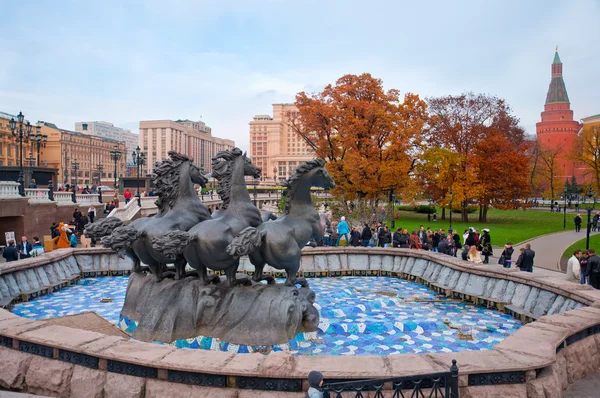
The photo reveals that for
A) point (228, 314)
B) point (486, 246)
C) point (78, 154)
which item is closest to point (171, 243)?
point (228, 314)

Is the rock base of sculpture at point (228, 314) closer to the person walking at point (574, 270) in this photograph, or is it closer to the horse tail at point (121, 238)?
the horse tail at point (121, 238)

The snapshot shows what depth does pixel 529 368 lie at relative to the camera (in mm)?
4699

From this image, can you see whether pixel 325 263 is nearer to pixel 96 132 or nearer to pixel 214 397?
pixel 214 397

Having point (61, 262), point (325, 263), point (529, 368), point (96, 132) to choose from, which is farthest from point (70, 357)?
point (96, 132)

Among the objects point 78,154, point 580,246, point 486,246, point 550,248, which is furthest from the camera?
point 78,154

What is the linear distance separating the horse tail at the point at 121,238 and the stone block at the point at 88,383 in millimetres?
3215

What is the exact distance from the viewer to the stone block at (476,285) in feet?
36.2

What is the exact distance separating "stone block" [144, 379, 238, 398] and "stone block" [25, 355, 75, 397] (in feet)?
3.80

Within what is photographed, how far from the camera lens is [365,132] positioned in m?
29.8

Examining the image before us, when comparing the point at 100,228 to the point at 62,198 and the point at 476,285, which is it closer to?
the point at 476,285

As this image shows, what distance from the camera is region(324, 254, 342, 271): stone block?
14461 mm

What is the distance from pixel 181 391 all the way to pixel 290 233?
4.03m

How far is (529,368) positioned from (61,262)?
12774 mm

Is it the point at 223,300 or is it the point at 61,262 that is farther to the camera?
the point at 61,262
